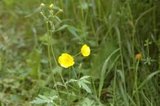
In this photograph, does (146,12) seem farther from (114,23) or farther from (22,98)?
(22,98)

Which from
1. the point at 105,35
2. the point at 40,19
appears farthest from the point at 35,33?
the point at 105,35

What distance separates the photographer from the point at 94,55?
2.00 meters

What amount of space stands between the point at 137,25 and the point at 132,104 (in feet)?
1.47

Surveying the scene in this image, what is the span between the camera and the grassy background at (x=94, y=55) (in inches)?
70.6

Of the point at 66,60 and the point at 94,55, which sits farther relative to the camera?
the point at 94,55

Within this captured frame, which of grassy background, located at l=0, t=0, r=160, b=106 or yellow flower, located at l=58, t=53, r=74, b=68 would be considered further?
grassy background, located at l=0, t=0, r=160, b=106

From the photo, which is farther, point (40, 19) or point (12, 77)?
Answer: point (40, 19)

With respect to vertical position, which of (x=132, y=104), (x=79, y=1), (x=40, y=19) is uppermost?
(x=40, y=19)

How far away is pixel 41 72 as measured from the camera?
2.04 metres

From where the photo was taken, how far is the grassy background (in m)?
1.79

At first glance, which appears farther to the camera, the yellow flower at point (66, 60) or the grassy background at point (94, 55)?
the grassy background at point (94, 55)

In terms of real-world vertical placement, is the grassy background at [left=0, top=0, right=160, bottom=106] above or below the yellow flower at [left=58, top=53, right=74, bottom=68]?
above

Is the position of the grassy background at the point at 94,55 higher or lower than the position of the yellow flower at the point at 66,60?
higher

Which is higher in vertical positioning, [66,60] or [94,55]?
[94,55]
